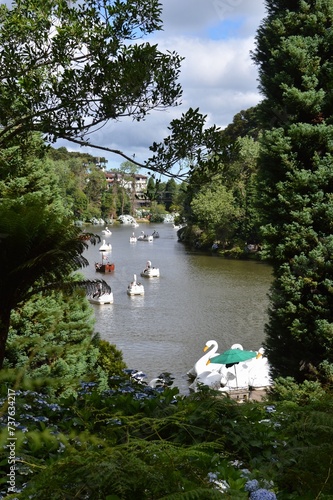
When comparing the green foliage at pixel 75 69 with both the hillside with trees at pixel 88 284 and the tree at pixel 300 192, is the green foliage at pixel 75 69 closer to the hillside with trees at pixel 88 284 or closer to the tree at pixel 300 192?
the hillside with trees at pixel 88 284

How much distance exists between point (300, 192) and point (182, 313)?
13.1 m

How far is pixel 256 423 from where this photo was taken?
275 centimetres

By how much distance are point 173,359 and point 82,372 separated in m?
7.54

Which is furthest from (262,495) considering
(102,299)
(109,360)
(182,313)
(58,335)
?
(102,299)

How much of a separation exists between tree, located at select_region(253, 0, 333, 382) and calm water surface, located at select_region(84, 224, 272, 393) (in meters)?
6.07

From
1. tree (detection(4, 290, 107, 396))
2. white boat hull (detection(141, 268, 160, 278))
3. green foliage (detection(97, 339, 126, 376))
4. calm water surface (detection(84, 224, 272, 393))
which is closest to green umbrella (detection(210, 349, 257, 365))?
calm water surface (detection(84, 224, 272, 393))

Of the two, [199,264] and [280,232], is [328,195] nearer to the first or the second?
[280,232]

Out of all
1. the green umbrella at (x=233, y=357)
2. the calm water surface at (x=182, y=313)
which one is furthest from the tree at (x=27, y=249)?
the calm water surface at (x=182, y=313)

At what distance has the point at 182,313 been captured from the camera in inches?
819

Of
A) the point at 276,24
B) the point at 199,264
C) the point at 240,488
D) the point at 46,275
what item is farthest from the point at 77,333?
the point at 199,264

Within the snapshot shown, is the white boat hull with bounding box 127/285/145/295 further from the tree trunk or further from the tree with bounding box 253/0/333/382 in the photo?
the tree trunk

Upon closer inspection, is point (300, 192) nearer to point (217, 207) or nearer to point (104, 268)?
point (104, 268)

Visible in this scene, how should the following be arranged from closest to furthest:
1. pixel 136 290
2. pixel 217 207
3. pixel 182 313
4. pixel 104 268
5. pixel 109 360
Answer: pixel 109 360 → pixel 182 313 → pixel 136 290 → pixel 104 268 → pixel 217 207

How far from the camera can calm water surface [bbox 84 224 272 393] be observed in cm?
1600
